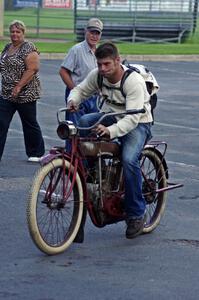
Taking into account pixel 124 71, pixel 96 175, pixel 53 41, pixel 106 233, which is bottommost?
pixel 53 41

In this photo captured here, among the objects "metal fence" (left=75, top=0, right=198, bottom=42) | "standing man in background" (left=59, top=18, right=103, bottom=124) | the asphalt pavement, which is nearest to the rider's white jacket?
the asphalt pavement

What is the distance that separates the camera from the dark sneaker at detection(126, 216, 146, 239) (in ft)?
26.3

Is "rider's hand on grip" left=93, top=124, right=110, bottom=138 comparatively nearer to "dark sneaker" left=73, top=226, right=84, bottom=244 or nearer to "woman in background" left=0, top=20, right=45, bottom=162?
"dark sneaker" left=73, top=226, right=84, bottom=244

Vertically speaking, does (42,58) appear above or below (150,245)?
below

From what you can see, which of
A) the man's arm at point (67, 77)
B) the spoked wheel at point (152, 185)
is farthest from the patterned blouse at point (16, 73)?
the spoked wheel at point (152, 185)

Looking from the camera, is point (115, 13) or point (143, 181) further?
point (115, 13)

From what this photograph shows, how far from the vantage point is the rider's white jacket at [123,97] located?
778 centimetres

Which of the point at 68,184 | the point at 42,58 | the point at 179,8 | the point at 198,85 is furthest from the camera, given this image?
the point at 179,8

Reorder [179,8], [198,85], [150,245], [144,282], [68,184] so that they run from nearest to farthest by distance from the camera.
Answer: [144,282], [68,184], [150,245], [198,85], [179,8]

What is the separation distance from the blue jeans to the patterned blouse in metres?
3.85

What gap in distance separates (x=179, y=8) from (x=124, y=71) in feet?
109

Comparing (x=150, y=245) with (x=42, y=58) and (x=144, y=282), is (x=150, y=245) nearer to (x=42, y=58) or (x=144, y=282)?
(x=144, y=282)

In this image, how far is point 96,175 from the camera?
789 cm

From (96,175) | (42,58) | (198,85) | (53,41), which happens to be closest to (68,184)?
(96,175)
